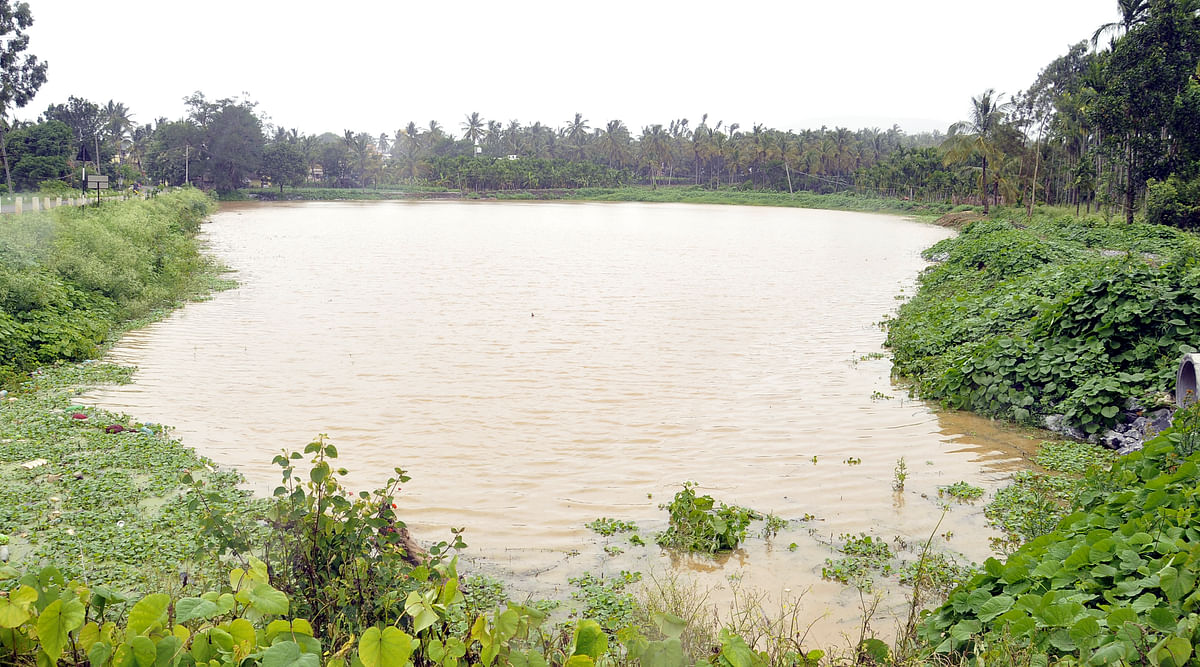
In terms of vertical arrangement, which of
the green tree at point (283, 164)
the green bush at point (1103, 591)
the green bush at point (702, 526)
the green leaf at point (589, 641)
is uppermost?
the green tree at point (283, 164)

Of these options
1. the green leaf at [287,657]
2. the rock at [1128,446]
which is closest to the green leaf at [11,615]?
the green leaf at [287,657]

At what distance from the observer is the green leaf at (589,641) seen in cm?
262

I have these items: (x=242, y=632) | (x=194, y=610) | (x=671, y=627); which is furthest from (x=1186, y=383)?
(x=194, y=610)

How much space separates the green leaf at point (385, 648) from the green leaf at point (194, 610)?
1.85 feet

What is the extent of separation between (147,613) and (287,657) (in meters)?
0.55

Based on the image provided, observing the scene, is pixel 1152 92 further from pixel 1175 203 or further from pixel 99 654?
pixel 99 654

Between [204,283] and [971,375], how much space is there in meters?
17.3

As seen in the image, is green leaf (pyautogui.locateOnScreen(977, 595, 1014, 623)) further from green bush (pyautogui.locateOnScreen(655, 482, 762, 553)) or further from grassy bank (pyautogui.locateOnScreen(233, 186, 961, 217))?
grassy bank (pyautogui.locateOnScreen(233, 186, 961, 217))

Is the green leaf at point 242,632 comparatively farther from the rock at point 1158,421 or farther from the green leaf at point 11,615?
the rock at point 1158,421

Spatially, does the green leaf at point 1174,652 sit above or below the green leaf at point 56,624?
below

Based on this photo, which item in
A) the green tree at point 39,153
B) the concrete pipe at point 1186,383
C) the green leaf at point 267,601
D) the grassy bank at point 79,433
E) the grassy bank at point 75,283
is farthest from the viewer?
the green tree at point 39,153

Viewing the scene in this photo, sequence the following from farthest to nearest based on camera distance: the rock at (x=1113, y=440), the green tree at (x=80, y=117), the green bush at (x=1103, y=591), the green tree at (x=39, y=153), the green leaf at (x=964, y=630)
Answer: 1. the green tree at (x=80, y=117)
2. the green tree at (x=39, y=153)
3. the rock at (x=1113, y=440)
4. the green leaf at (x=964, y=630)
5. the green bush at (x=1103, y=591)

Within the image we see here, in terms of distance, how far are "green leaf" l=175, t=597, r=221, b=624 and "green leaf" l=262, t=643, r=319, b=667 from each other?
0.33 m

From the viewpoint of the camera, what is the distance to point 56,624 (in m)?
2.52
